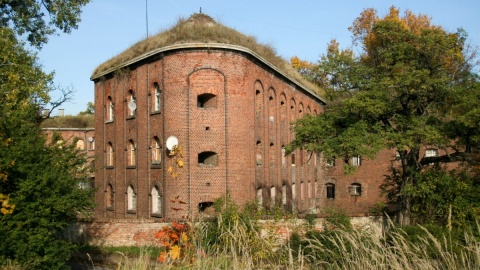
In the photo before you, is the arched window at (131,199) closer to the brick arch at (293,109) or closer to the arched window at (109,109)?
the arched window at (109,109)

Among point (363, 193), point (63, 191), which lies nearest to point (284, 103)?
point (363, 193)

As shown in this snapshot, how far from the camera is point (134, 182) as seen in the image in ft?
94.3

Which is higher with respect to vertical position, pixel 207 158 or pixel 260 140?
pixel 260 140

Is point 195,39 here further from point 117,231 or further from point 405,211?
point 405,211

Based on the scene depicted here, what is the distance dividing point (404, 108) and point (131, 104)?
1433 cm

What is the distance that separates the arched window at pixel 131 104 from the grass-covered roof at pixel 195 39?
1.72m

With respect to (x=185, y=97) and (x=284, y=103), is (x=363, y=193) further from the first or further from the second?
(x=185, y=97)

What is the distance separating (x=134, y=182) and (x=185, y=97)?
5.88 m

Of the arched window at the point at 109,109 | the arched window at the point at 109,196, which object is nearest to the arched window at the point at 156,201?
the arched window at the point at 109,196

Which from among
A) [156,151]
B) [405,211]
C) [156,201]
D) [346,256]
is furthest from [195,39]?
[346,256]

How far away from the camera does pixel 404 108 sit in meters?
21.0

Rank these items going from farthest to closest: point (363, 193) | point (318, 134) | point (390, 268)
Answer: point (363, 193)
point (318, 134)
point (390, 268)

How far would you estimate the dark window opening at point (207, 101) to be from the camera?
86.3 feet

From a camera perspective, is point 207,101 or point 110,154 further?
point 110,154
